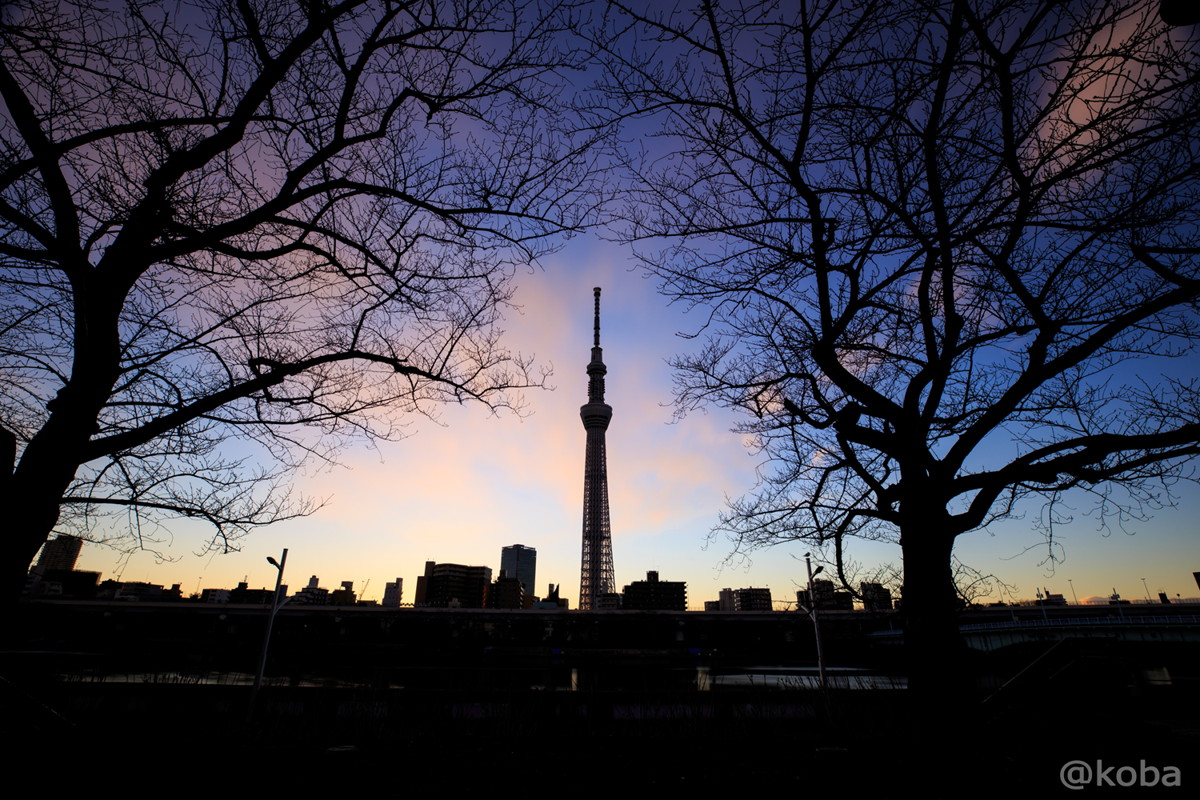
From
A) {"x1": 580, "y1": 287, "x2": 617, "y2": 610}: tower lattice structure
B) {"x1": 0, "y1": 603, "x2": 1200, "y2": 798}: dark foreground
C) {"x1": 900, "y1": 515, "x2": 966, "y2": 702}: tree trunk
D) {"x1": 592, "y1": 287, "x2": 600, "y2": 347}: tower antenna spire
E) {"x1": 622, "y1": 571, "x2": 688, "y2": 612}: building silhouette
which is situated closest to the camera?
{"x1": 0, "y1": 603, "x2": 1200, "y2": 798}: dark foreground

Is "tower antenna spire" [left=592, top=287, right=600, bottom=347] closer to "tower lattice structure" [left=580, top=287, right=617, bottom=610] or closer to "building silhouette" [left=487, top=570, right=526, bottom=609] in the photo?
"tower lattice structure" [left=580, top=287, right=617, bottom=610]

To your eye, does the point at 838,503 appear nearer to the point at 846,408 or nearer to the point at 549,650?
the point at 846,408

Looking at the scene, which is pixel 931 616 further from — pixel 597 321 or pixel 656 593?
pixel 656 593

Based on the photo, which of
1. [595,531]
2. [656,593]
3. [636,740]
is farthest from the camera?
[656,593]

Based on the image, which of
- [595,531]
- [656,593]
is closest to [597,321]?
[595,531]

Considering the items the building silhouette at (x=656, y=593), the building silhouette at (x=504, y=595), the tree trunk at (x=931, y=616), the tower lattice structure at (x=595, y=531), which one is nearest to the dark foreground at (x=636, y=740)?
the tree trunk at (x=931, y=616)

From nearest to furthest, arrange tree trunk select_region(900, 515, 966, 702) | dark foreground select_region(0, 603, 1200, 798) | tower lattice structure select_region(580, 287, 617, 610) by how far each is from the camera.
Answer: dark foreground select_region(0, 603, 1200, 798)
tree trunk select_region(900, 515, 966, 702)
tower lattice structure select_region(580, 287, 617, 610)

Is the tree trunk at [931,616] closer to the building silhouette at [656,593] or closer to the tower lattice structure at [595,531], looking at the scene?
the tower lattice structure at [595,531]

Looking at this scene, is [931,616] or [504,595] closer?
[931,616]

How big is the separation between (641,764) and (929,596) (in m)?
3.73

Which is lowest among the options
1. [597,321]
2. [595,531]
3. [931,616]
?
[931,616]

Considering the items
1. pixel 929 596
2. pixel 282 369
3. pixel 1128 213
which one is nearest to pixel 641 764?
pixel 929 596

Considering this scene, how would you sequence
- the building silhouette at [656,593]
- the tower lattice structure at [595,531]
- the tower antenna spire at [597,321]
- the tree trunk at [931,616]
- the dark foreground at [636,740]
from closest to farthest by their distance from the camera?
the dark foreground at [636,740], the tree trunk at [931,616], the tower lattice structure at [595,531], the tower antenna spire at [597,321], the building silhouette at [656,593]

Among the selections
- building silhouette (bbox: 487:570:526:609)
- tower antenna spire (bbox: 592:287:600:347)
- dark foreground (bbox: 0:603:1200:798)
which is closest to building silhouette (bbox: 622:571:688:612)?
building silhouette (bbox: 487:570:526:609)
